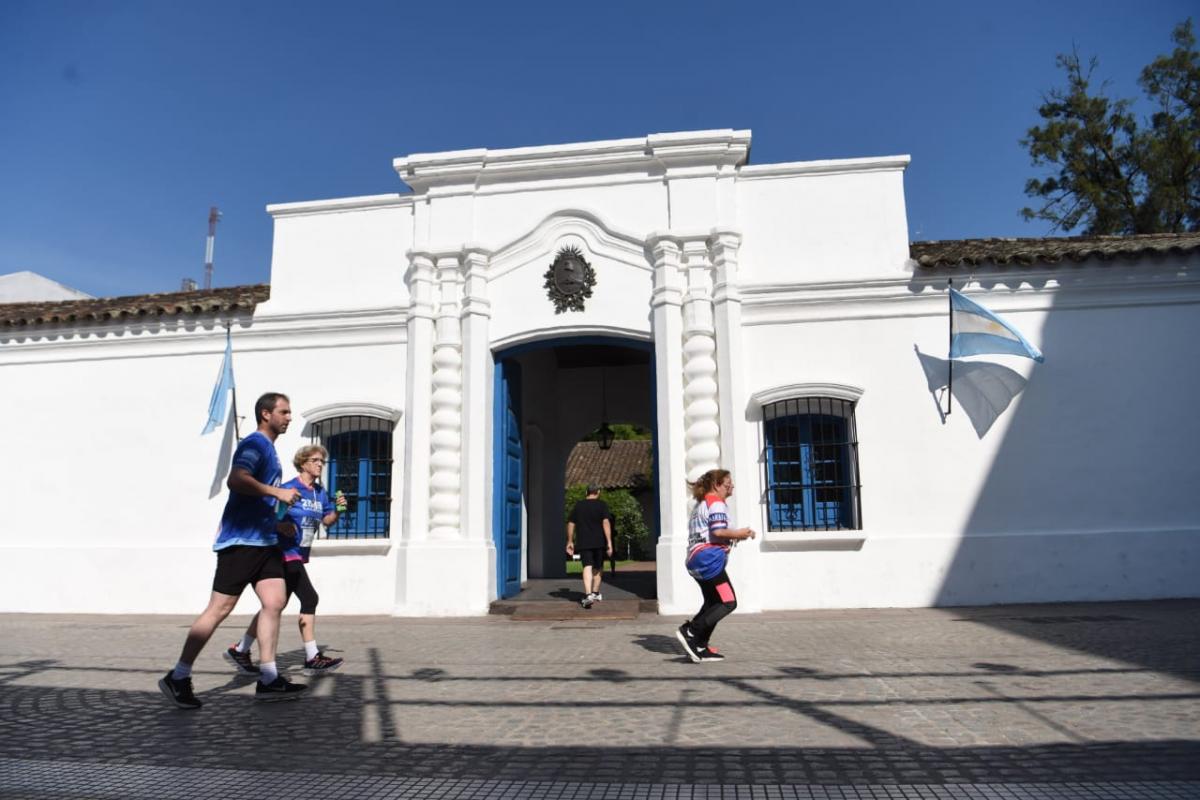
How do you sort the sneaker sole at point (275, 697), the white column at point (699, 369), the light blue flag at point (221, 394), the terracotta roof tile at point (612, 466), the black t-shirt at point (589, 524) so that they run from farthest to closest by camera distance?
the terracotta roof tile at point (612, 466) < the light blue flag at point (221, 394) < the black t-shirt at point (589, 524) < the white column at point (699, 369) < the sneaker sole at point (275, 697)

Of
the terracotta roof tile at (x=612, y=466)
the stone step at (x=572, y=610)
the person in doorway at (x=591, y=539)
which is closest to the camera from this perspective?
the stone step at (x=572, y=610)

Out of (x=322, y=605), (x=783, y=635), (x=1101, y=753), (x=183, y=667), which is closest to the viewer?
(x=1101, y=753)

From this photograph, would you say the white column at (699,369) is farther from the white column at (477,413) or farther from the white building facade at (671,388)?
the white column at (477,413)

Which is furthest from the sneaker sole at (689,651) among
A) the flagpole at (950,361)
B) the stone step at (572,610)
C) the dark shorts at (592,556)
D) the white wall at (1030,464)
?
the flagpole at (950,361)

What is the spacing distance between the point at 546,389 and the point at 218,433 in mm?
5823

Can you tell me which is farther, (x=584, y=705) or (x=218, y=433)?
→ (x=218, y=433)

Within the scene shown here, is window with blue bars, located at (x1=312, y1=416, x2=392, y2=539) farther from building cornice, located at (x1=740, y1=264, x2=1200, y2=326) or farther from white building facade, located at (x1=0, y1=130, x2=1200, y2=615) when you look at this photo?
building cornice, located at (x1=740, y1=264, x2=1200, y2=326)

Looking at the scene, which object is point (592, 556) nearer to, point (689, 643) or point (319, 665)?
point (689, 643)

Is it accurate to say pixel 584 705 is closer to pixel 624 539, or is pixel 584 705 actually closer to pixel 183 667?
pixel 183 667

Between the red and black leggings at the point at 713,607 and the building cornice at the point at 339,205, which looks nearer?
the red and black leggings at the point at 713,607

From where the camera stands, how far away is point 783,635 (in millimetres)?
7832

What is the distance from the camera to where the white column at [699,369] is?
10.1m

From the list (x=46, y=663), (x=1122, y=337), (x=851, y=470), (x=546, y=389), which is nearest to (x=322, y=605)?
(x=46, y=663)

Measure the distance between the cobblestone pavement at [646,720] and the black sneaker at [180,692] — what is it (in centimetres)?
6
